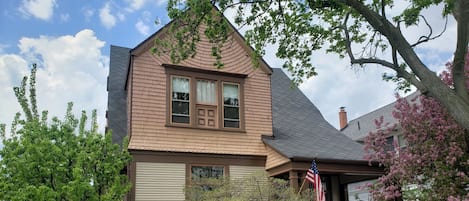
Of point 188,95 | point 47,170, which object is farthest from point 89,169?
point 188,95

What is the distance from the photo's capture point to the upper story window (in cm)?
1396

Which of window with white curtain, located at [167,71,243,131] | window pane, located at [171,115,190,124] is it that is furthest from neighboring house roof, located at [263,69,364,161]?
window pane, located at [171,115,190,124]

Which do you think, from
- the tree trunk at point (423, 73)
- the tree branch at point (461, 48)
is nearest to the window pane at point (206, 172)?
the tree trunk at point (423, 73)

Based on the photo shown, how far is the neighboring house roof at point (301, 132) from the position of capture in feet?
45.1

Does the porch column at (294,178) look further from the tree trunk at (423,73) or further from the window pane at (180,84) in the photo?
the tree trunk at (423,73)

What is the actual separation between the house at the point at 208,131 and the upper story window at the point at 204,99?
30 mm

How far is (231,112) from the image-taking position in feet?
47.9

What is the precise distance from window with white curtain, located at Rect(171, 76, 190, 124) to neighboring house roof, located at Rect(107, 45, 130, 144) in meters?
1.76

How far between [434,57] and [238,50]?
6.00 meters

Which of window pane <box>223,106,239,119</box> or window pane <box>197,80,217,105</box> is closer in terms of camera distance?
window pane <box>197,80,217,105</box>

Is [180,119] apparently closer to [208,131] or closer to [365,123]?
[208,131]

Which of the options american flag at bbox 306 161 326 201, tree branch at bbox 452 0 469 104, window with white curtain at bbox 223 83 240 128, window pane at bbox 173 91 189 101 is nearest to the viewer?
tree branch at bbox 452 0 469 104

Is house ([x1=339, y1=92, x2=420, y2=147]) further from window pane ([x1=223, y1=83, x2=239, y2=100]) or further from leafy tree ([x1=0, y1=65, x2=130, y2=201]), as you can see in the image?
leafy tree ([x1=0, y1=65, x2=130, y2=201])

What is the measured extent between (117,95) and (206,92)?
3.45 meters
